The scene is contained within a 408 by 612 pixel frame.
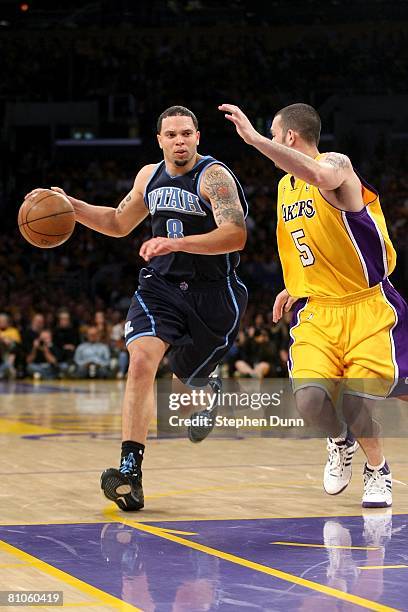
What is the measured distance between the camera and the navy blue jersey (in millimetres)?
6551

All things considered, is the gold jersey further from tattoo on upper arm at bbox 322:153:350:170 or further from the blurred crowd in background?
the blurred crowd in background

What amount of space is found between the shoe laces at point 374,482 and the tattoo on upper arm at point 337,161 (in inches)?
67.9

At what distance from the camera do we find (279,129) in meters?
6.04

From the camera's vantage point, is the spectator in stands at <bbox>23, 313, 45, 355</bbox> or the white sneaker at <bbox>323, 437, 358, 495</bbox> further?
the spectator in stands at <bbox>23, 313, 45, 355</bbox>

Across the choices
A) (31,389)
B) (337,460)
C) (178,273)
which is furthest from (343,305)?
(31,389)

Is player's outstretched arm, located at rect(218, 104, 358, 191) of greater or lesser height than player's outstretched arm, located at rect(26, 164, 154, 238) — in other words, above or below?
below

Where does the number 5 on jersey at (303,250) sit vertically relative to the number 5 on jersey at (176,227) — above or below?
below

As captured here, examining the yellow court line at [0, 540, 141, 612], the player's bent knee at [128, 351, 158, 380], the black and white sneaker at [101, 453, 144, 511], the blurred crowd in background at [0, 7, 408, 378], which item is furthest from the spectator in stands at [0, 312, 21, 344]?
the yellow court line at [0, 540, 141, 612]

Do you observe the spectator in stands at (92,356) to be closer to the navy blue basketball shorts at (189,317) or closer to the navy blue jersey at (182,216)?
the navy blue basketball shorts at (189,317)

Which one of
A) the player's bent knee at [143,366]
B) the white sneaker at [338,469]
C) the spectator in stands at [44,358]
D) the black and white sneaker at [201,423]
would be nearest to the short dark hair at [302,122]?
the player's bent knee at [143,366]

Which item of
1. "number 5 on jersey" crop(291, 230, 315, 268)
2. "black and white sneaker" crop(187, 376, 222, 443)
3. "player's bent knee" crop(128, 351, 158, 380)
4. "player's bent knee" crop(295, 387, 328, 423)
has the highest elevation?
"number 5 on jersey" crop(291, 230, 315, 268)

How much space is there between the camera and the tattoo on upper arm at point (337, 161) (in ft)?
18.4

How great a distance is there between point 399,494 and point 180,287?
5.91 ft

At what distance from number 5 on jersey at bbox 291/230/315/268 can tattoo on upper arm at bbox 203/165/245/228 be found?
1.32 ft
